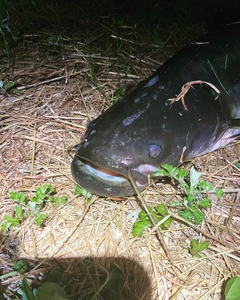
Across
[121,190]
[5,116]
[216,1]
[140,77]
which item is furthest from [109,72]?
[216,1]

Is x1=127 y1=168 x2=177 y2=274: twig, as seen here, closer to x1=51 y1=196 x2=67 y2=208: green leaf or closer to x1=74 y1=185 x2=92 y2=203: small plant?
x1=74 y1=185 x2=92 y2=203: small plant

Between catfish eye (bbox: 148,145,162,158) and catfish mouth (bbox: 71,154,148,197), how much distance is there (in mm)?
109

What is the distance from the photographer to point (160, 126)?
1837mm

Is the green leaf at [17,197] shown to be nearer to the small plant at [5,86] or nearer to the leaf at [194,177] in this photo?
the leaf at [194,177]

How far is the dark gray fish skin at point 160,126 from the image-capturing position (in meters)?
1.76

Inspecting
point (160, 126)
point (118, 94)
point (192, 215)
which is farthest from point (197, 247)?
point (118, 94)

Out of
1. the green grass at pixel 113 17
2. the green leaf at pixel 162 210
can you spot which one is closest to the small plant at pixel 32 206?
the green leaf at pixel 162 210

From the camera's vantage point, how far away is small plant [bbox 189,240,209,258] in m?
1.69

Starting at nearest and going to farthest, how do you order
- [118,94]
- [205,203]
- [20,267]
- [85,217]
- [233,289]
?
1. [233,289]
2. [20,267]
3. [205,203]
4. [85,217]
5. [118,94]

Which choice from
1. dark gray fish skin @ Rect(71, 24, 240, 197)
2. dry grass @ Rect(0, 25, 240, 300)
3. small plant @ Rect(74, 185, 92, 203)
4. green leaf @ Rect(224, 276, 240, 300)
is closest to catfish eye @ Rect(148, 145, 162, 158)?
dark gray fish skin @ Rect(71, 24, 240, 197)

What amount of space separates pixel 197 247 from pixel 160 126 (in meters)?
0.61

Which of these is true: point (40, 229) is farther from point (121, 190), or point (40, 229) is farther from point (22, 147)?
point (22, 147)

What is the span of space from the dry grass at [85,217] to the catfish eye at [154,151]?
23cm

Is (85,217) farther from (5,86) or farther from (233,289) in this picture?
(5,86)
